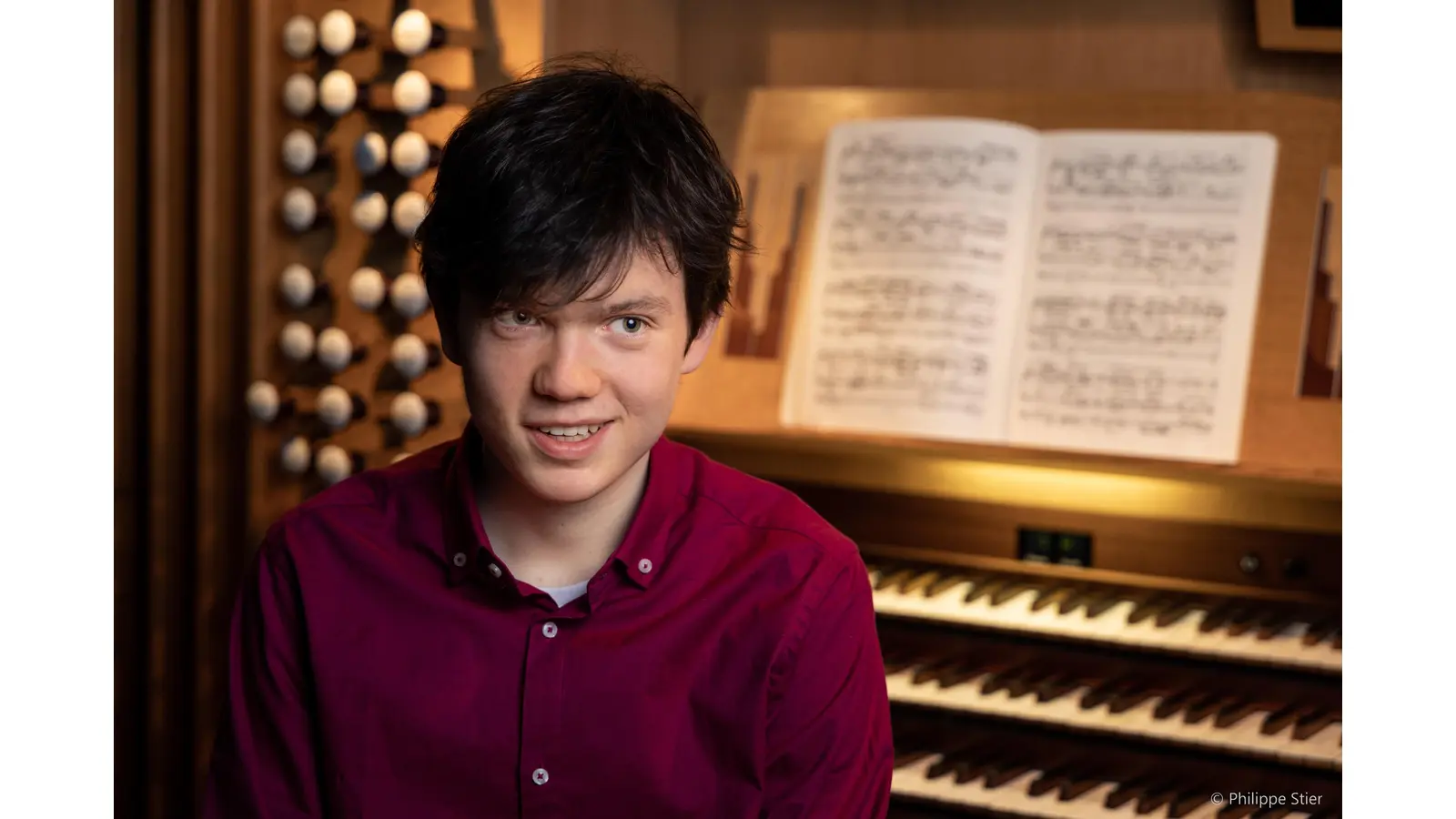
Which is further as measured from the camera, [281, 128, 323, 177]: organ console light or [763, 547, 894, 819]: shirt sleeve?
[281, 128, 323, 177]: organ console light

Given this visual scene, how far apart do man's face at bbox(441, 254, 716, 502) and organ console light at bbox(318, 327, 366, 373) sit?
1.16 metres

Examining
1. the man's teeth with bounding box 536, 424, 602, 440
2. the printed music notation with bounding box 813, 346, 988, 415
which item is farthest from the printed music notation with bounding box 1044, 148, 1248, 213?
the man's teeth with bounding box 536, 424, 602, 440

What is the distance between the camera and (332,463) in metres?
2.54

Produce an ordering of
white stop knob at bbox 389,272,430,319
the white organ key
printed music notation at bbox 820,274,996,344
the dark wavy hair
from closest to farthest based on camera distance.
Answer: the dark wavy hair < the white organ key < white stop knob at bbox 389,272,430,319 < printed music notation at bbox 820,274,996,344

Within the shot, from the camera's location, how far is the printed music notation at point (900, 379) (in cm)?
269

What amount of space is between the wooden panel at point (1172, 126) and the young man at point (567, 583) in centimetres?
117

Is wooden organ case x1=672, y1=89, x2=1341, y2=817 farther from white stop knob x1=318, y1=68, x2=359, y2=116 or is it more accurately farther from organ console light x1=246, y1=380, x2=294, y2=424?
white stop knob x1=318, y1=68, x2=359, y2=116

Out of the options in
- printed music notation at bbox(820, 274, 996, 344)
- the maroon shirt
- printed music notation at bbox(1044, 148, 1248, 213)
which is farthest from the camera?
printed music notation at bbox(820, 274, 996, 344)

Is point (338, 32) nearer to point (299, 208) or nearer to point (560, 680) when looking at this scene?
point (299, 208)

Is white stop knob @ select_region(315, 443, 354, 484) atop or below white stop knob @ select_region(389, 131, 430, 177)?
below

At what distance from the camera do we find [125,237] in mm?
2445

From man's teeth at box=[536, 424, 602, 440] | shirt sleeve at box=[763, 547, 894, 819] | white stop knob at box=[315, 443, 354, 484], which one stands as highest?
man's teeth at box=[536, 424, 602, 440]

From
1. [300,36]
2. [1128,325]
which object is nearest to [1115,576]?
[1128,325]

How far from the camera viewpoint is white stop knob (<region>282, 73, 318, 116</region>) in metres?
2.49
